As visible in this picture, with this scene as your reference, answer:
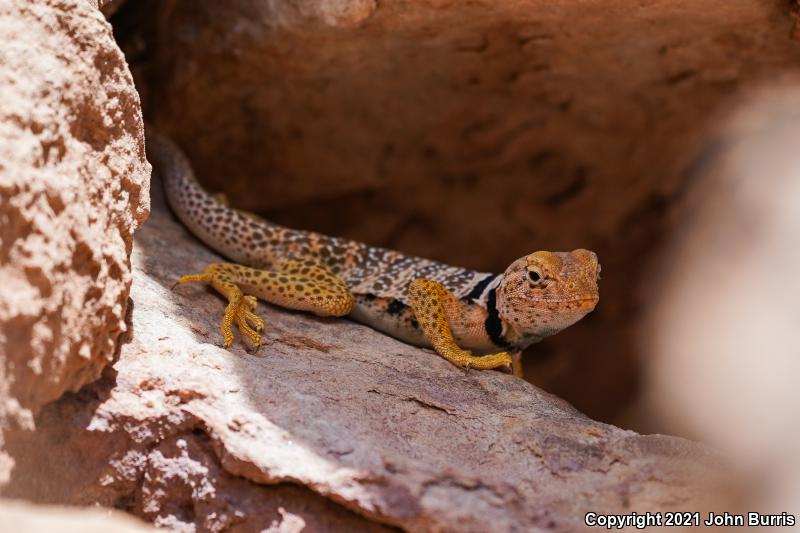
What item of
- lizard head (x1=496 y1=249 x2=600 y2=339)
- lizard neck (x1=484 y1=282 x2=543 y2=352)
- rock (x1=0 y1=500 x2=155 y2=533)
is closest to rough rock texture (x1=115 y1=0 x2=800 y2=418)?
lizard head (x1=496 y1=249 x2=600 y2=339)

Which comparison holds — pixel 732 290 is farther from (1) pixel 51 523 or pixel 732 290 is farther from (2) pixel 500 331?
(1) pixel 51 523

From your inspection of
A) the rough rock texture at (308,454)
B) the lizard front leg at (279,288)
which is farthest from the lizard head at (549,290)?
the lizard front leg at (279,288)

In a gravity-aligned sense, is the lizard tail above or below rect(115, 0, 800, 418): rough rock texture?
below

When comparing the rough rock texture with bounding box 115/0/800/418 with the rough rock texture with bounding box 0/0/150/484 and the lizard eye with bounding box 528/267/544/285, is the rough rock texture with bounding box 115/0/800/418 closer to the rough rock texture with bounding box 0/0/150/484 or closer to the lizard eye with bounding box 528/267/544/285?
the lizard eye with bounding box 528/267/544/285

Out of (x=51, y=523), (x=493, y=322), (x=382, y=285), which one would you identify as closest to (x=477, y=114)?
(x=382, y=285)

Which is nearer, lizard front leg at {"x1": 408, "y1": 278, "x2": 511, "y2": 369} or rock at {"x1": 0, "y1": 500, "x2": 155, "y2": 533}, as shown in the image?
rock at {"x1": 0, "y1": 500, "x2": 155, "y2": 533}

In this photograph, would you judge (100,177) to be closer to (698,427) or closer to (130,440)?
(130,440)
